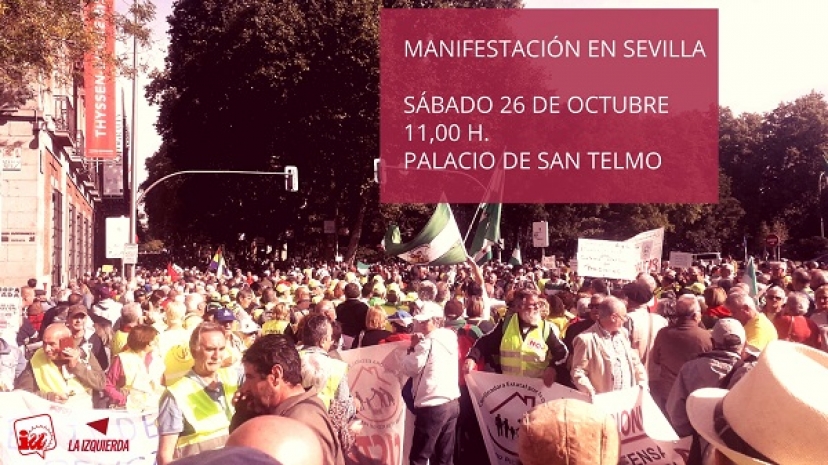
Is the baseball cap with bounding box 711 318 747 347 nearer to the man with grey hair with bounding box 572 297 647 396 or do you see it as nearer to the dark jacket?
the man with grey hair with bounding box 572 297 647 396

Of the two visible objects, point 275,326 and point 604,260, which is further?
point 604,260

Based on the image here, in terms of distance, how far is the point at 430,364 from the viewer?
8.15 meters

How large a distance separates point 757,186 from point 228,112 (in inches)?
1910

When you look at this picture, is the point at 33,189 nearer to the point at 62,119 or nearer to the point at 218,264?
the point at 62,119

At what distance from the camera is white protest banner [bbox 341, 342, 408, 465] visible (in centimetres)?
859

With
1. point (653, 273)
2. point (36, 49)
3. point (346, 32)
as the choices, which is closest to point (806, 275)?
point (653, 273)

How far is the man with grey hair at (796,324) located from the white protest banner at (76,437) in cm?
522

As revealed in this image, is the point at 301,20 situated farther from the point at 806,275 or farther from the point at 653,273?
the point at 806,275

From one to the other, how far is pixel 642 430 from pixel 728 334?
83cm

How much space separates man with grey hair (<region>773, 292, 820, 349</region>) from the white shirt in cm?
282

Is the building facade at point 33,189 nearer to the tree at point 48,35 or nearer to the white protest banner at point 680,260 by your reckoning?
the tree at point 48,35

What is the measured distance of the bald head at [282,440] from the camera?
2482 millimetres

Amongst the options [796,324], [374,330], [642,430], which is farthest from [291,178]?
[642,430]

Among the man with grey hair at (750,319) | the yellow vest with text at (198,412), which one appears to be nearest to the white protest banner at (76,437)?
the yellow vest with text at (198,412)
